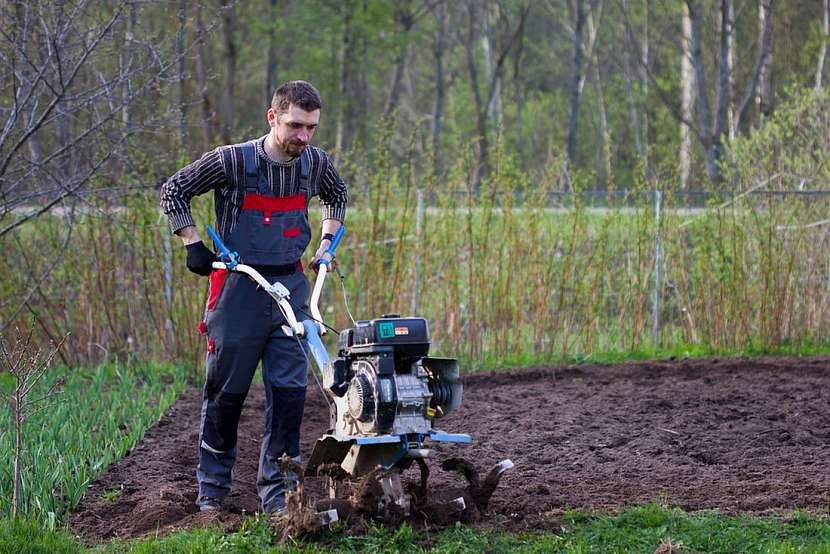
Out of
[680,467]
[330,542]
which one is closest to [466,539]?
[330,542]

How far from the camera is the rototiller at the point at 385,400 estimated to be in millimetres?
4547

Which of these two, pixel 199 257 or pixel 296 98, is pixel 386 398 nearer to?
pixel 199 257

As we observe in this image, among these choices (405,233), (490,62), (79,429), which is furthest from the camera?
(490,62)

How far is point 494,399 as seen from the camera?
8719mm

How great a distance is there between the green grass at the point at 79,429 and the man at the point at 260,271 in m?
0.80

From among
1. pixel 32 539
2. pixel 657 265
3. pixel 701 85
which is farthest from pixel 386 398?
pixel 701 85

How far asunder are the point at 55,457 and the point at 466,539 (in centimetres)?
274

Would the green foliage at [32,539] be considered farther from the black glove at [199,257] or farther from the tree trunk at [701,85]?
the tree trunk at [701,85]

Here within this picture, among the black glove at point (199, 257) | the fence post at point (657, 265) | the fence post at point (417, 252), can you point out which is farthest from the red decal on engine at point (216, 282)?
the fence post at point (657, 265)

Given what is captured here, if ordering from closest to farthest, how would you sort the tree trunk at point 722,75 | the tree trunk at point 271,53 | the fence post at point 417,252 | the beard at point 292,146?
the beard at point 292,146, the fence post at point 417,252, the tree trunk at point 722,75, the tree trunk at point 271,53

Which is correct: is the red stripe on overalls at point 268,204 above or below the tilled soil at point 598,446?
above

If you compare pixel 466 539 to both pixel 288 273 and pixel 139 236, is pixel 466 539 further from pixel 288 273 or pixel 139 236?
pixel 139 236

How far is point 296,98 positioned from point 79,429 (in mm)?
2937

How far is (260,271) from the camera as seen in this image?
532cm
